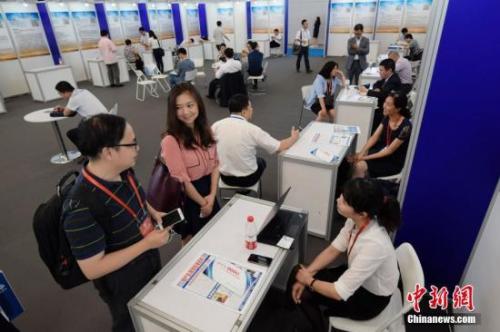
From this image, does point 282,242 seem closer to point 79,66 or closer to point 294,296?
point 294,296

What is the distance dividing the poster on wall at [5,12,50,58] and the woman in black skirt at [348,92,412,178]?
364 inches

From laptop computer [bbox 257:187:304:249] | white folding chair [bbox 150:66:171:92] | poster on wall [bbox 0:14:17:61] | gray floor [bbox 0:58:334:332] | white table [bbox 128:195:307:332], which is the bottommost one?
gray floor [bbox 0:58:334:332]

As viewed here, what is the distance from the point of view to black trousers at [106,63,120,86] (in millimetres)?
8805

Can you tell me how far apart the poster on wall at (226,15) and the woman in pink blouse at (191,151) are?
13294mm

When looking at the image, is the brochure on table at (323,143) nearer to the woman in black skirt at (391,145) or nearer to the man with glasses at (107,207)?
the woman in black skirt at (391,145)

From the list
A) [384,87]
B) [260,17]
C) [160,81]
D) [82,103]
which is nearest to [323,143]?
[384,87]

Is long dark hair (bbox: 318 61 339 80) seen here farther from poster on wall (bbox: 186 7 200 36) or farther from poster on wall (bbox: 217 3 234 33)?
poster on wall (bbox: 217 3 234 33)

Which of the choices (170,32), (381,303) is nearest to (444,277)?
(381,303)

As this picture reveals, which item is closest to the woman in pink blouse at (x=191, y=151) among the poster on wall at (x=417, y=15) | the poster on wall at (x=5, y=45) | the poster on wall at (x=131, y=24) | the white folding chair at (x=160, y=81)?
the white folding chair at (x=160, y=81)

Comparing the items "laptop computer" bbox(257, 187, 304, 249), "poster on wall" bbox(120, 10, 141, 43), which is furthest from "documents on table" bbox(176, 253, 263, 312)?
"poster on wall" bbox(120, 10, 141, 43)

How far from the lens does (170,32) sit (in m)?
12.5

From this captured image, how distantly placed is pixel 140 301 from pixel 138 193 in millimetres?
463

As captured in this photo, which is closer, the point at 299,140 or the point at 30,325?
the point at 30,325

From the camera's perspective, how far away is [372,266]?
1.36 metres
